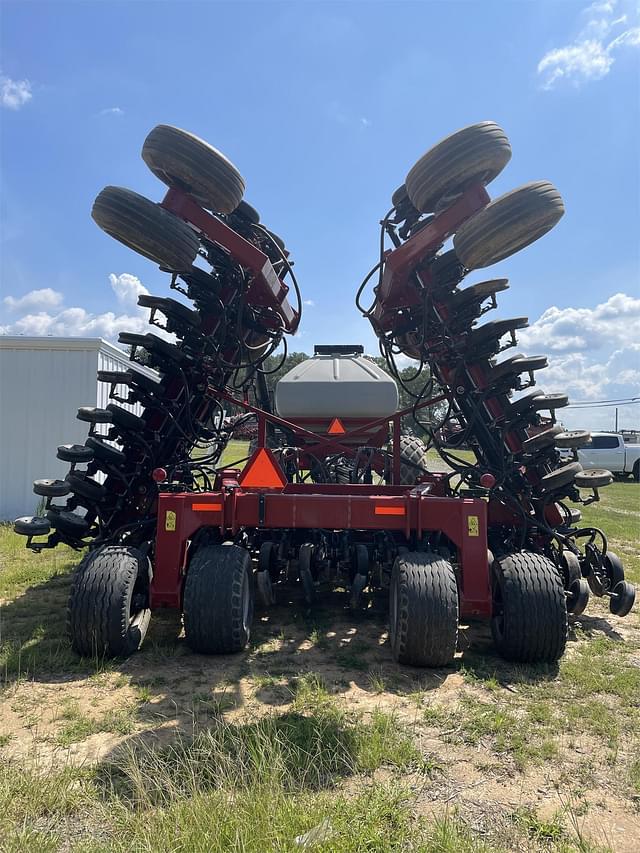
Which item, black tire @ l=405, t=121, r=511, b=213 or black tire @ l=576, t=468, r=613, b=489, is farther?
black tire @ l=576, t=468, r=613, b=489

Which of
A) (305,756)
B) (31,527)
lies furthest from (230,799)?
(31,527)

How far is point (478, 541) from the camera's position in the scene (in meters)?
4.29

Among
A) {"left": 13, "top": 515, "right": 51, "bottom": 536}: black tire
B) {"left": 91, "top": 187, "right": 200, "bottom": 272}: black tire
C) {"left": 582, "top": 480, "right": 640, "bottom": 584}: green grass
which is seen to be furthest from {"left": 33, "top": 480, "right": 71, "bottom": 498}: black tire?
{"left": 582, "top": 480, "right": 640, "bottom": 584}: green grass

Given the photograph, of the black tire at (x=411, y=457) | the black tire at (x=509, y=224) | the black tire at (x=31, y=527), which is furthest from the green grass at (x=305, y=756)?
the black tire at (x=411, y=457)

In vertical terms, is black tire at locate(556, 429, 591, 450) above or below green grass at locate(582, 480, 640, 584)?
above

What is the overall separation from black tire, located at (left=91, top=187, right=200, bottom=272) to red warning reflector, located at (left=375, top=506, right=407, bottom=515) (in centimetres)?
245

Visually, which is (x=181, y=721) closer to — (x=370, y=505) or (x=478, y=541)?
(x=370, y=505)

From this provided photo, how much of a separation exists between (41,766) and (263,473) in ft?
7.57

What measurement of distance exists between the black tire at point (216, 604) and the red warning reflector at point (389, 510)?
3.49 feet

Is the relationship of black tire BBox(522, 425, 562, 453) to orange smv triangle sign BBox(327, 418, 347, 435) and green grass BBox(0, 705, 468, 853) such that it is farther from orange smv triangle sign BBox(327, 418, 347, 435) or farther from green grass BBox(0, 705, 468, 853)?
green grass BBox(0, 705, 468, 853)

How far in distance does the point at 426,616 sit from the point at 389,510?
0.83 meters

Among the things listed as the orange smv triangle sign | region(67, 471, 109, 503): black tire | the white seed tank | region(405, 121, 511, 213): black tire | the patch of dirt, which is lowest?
the patch of dirt

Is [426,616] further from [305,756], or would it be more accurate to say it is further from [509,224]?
[509,224]

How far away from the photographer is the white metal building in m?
10.4
